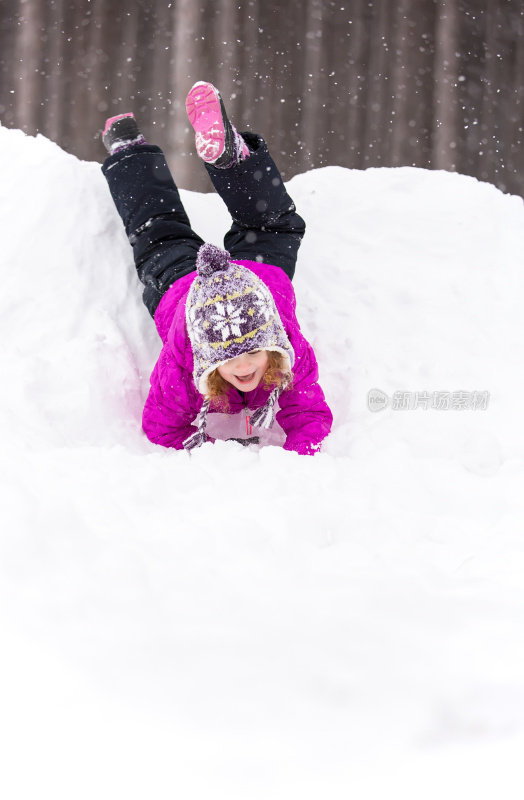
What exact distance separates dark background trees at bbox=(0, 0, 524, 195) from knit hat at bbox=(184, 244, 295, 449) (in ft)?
4.80

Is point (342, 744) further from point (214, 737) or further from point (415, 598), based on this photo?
point (415, 598)

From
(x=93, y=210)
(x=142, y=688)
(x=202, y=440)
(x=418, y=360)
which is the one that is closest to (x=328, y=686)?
(x=142, y=688)

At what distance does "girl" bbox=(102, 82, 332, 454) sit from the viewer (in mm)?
1198

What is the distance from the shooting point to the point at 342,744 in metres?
0.54

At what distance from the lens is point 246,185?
1.54 meters

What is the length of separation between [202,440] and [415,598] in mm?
648

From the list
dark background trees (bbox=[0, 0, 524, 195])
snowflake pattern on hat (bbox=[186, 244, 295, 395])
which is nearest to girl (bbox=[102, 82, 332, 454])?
snowflake pattern on hat (bbox=[186, 244, 295, 395])

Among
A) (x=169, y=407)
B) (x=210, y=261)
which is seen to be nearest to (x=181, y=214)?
(x=210, y=261)

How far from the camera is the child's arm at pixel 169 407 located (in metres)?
1.29

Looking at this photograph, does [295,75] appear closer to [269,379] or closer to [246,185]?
[246,185]

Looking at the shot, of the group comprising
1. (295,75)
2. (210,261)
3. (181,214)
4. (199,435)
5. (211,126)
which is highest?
(295,75)

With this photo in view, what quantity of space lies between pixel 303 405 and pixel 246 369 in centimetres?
18

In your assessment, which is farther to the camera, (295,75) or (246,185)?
(295,75)

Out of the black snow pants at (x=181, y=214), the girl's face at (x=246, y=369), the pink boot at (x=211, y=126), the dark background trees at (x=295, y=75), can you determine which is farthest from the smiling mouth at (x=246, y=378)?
the dark background trees at (x=295, y=75)
